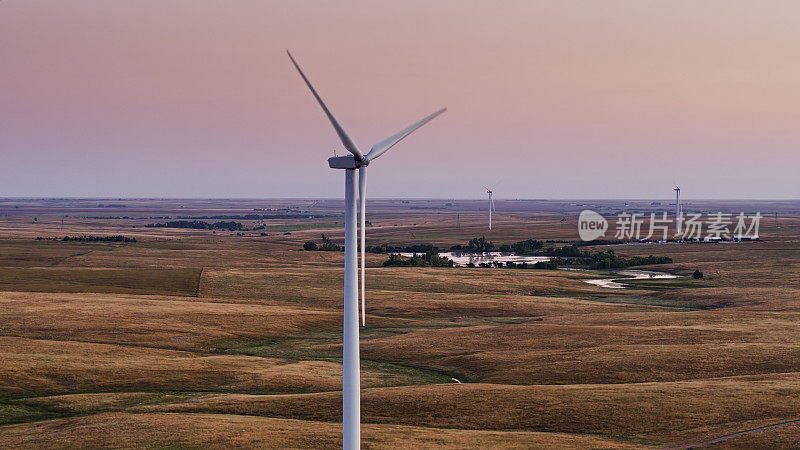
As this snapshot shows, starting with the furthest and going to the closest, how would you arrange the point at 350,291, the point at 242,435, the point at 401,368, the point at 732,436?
the point at 401,368 → the point at 242,435 → the point at 732,436 → the point at 350,291

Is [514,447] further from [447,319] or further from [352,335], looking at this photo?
[447,319]

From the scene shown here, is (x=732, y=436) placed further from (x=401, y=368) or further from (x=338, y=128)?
(x=401, y=368)

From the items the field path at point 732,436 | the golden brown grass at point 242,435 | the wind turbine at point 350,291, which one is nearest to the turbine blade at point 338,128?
the wind turbine at point 350,291

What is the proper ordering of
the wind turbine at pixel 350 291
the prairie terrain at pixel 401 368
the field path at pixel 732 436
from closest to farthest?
the wind turbine at pixel 350 291 < the field path at pixel 732 436 < the prairie terrain at pixel 401 368

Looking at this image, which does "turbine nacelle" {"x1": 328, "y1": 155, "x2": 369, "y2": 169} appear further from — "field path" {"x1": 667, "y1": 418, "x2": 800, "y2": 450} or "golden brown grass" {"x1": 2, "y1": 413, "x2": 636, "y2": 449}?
"field path" {"x1": 667, "y1": 418, "x2": 800, "y2": 450}

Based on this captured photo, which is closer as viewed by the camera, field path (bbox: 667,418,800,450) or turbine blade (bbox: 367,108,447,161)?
turbine blade (bbox: 367,108,447,161)

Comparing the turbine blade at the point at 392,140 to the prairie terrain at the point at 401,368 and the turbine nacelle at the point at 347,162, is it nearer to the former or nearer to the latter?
the turbine nacelle at the point at 347,162

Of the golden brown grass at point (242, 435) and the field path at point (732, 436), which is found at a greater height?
the field path at point (732, 436)

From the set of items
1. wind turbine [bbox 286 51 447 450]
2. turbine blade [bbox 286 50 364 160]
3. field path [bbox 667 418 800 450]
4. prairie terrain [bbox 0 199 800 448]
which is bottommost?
prairie terrain [bbox 0 199 800 448]

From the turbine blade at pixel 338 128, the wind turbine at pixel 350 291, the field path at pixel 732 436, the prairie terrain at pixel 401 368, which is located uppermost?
the turbine blade at pixel 338 128

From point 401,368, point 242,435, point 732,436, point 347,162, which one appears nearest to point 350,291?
point 347,162

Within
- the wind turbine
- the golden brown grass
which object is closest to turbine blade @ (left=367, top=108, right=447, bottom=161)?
the wind turbine

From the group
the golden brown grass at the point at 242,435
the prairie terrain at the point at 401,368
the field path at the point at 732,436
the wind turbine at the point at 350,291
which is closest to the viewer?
the wind turbine at the point at 350,291

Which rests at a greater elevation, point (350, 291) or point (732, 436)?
point (350, 291)
